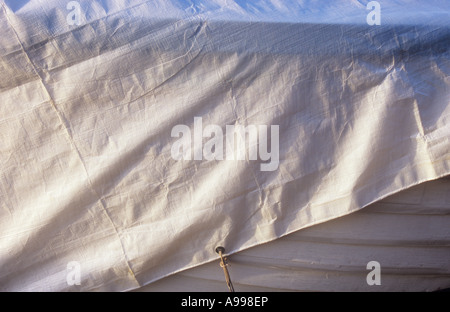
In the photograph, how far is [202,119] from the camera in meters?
1.64

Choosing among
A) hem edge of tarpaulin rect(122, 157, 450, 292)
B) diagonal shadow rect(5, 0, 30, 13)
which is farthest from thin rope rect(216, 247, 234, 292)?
diagonal shadow rect(5, 0, 30, 13)

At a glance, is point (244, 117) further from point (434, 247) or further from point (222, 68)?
point (434, 247)

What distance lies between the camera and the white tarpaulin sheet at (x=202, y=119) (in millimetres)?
1588

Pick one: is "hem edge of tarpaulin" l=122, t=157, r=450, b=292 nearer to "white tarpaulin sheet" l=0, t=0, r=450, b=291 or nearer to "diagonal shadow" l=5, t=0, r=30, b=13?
"white tarpaulin sheet" l=0, t=0, r=450, b=291

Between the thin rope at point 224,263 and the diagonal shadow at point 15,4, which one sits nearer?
the diagonal shadow at point 15,4

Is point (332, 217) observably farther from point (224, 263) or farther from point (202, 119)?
point (202, 119)

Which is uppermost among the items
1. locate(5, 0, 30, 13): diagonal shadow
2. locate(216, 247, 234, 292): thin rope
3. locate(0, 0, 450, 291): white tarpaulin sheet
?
locate(5, 0, 30, 13): diagonal shadow

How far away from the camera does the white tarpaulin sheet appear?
1588 millimetres

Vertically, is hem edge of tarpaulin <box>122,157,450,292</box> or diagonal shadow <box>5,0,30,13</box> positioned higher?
diagonal shadow <box>5,0,30,13</box>

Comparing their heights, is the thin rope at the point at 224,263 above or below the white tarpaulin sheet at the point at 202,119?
below

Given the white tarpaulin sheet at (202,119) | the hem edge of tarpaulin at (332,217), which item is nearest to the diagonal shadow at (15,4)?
the white tarpaulin sheet at (202,119)

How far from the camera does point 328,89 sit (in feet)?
5.34

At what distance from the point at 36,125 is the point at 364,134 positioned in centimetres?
116

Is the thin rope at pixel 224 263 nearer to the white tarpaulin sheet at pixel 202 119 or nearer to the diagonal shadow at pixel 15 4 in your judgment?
the white tarpaulin sheet at pixel 202 119
